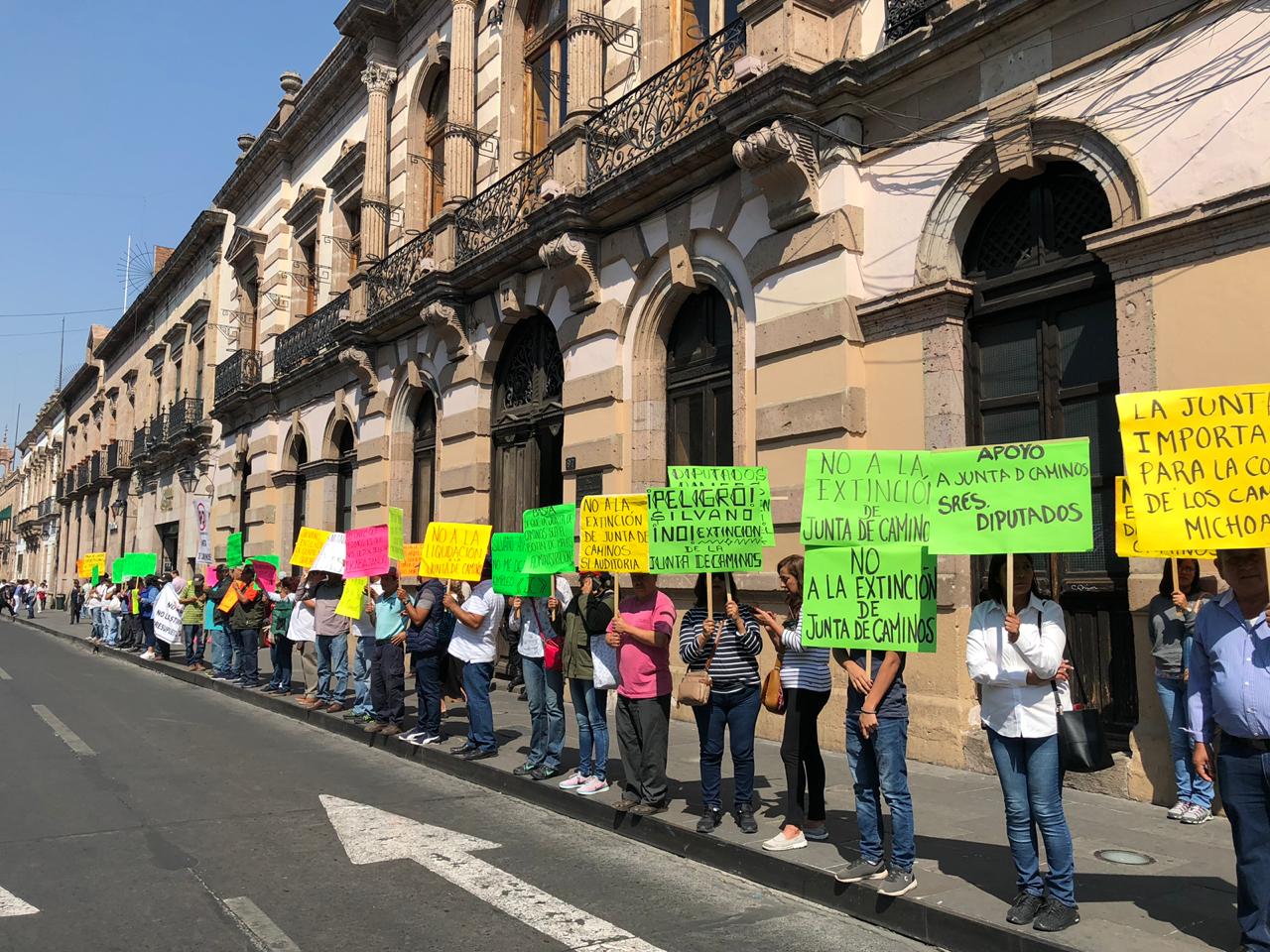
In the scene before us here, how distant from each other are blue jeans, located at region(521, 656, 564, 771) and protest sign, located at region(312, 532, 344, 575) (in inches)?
177

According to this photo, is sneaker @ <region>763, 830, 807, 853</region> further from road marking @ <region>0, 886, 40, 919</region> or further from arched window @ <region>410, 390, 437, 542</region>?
arched window @ <region>410, 390, 437, 542</region>

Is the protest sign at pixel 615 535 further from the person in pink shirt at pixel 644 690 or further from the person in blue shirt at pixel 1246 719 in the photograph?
the person in blue shirt at pixel 1246 719

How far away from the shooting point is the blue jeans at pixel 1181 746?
22.9 ft

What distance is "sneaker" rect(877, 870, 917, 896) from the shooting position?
5.25m

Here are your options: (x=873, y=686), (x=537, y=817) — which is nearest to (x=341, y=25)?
(x=537, y=817)

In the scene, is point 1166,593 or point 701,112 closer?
point 1166,593

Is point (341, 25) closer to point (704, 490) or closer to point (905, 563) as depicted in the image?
point (704, 490)

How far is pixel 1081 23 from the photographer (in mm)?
8406

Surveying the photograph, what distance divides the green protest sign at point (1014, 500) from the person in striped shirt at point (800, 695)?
1.47 m

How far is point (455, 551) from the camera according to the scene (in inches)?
387

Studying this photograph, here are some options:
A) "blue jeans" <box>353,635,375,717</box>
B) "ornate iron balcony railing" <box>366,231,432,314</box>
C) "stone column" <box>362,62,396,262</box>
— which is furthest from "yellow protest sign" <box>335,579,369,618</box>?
"stone column" <box>362,62,396,262</box>

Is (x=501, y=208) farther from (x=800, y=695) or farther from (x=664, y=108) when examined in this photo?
(x=800, y=695)

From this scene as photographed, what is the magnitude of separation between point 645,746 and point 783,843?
1408 millimetres

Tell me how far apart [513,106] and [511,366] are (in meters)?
4.20
